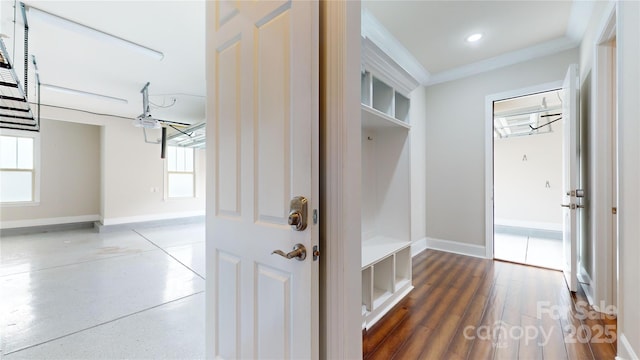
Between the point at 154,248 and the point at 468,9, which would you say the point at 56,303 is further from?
the point at 468,9

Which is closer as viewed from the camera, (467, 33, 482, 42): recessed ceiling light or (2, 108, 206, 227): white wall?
(467, 33, 482, 42): recessed ceiling light

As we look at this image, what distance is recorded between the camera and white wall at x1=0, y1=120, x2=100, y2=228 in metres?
5.82

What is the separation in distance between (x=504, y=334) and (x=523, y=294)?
2.99ft

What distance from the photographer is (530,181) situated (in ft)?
19.6

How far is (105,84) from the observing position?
4199mm

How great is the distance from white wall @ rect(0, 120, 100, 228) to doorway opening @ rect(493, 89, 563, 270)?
9546 mm

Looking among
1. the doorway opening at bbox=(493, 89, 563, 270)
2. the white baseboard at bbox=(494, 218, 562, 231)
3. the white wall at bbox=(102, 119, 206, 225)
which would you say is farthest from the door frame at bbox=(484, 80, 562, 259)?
the white wall at bbox=(102, 119, 206, 225)

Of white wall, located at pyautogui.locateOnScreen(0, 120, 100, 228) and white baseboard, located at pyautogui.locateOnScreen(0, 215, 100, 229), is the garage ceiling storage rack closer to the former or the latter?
white wall, located at pyautogui.locateOnScreen(0, 120, 100, 228)

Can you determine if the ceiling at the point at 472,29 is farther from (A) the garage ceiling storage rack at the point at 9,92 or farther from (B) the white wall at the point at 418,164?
(A) the garage ceiling storage rack at the point at 9,92

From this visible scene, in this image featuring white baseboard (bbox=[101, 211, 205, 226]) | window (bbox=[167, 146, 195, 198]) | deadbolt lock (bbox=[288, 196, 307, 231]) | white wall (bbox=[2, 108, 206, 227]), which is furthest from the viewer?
window (bbox=[167, 146, 195, 198])

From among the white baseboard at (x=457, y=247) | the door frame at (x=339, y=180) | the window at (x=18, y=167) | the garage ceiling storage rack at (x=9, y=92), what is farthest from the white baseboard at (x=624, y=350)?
the window at (x=18, y=167)

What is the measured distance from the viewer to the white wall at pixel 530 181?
5637mm

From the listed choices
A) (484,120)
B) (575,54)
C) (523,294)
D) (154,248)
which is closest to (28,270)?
(154,248)

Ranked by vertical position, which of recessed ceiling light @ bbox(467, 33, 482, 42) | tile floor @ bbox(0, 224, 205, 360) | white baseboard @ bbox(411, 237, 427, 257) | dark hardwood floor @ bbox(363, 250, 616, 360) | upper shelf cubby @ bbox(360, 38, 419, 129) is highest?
recessed ceiling light @ bbox(467, 33, 482, 42)
